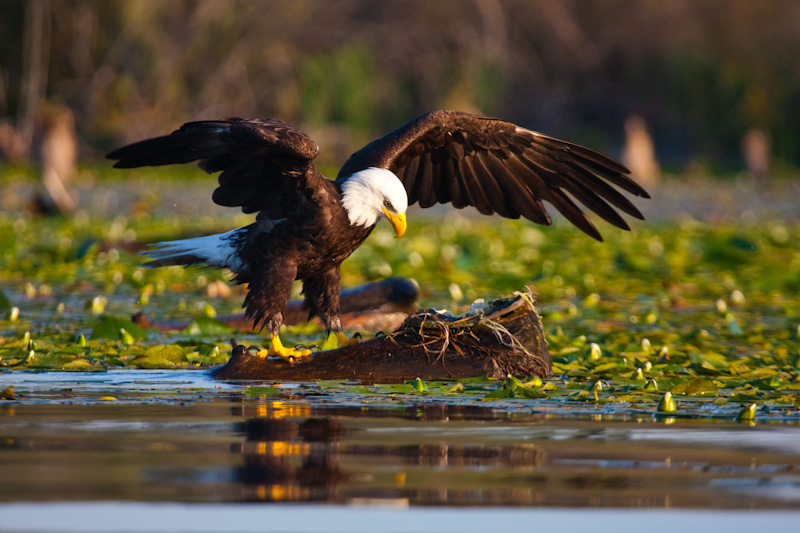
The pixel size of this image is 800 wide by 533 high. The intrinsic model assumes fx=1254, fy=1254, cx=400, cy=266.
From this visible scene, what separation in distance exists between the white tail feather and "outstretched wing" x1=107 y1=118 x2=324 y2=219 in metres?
A: 0.35

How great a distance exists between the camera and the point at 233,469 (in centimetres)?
337

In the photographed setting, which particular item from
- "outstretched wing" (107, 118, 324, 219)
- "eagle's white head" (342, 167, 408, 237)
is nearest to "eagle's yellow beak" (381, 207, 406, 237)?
"eagle's white head" (342, 167, 408, 237)

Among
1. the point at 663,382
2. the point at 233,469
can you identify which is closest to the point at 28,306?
the point at 663,382

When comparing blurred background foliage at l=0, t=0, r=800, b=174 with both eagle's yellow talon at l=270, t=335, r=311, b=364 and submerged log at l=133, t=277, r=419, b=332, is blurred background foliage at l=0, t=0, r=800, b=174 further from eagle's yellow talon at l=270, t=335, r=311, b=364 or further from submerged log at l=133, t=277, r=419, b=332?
eagle's yellow talon at l=270, t=335, r=311, b=364

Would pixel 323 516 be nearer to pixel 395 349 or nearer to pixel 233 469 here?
pixel 233 469

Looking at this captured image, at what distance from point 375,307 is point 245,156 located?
1909mm

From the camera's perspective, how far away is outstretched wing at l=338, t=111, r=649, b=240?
6.52 m

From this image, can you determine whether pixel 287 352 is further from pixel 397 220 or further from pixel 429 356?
pixel 397 220

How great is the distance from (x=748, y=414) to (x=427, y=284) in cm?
513

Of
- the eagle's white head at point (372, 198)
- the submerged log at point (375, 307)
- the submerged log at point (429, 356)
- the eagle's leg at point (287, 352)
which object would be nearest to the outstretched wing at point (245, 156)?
the eagle's white head at point (372, 198)

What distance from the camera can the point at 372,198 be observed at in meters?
5.87

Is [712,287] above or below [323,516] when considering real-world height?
above

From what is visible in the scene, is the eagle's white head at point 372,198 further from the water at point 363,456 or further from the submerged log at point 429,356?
the water at point 363,456

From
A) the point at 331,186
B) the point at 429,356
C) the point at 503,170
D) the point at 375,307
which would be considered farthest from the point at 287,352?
the point at 503,170
